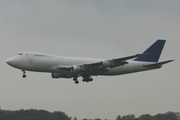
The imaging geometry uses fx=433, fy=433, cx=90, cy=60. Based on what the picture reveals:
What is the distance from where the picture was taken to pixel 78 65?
7006 centimetres

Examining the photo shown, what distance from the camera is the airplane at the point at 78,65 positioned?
67.4m

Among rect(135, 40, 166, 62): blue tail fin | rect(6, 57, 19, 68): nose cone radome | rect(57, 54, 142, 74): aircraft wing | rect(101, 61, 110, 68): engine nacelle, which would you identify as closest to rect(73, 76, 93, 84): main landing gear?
rect(57, 54, 142, 74): aircraft wing

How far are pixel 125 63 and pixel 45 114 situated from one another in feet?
74.9

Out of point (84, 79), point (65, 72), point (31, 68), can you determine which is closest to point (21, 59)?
point (31, 68)

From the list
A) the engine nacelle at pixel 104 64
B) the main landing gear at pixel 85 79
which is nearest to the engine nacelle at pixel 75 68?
the engine nacelle at pixel 104 64

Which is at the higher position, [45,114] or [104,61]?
[104,61]

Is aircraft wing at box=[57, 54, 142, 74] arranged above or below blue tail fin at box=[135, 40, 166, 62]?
below

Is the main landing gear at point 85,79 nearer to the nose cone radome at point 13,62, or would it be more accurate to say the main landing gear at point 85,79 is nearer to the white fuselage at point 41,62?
the white fuselage at point 41,62

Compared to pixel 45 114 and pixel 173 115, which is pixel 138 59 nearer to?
pixel 173 115

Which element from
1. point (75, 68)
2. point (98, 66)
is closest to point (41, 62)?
point (75, 68)

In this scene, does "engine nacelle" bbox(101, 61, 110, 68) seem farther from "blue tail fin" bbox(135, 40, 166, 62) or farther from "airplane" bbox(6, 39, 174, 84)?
"blue tail fin" bbox(135, 40, 166, 62)

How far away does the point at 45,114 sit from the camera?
8531 cm

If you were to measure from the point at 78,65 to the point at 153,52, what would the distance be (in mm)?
16424

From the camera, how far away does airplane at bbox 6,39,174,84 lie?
2655 inches
